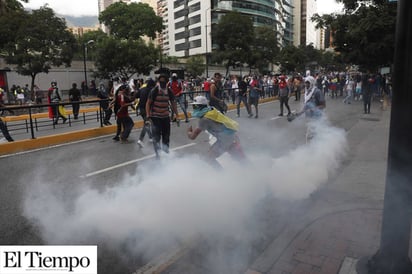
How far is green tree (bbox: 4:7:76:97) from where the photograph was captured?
25.1 metres

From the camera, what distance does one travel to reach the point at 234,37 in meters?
44.8

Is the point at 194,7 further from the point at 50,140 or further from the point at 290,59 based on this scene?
the point at 50,140

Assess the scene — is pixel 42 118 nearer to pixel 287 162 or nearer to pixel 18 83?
pixel 287 162

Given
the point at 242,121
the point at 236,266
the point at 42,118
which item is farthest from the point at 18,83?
the point at 236,266

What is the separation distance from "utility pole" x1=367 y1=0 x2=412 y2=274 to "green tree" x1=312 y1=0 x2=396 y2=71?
16.5m

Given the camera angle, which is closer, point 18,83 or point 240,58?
point 18,83

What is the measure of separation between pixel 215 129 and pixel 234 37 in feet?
138

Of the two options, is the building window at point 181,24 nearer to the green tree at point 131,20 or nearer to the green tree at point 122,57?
the green tree at point 131,20

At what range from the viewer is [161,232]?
388 centimetres

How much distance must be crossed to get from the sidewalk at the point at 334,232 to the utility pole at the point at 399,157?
0.36 m

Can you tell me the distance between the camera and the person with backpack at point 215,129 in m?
4.73

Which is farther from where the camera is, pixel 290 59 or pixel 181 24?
pixel 181 24

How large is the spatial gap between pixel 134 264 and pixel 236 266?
950 mm

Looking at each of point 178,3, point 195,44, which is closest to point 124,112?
point 195,44
